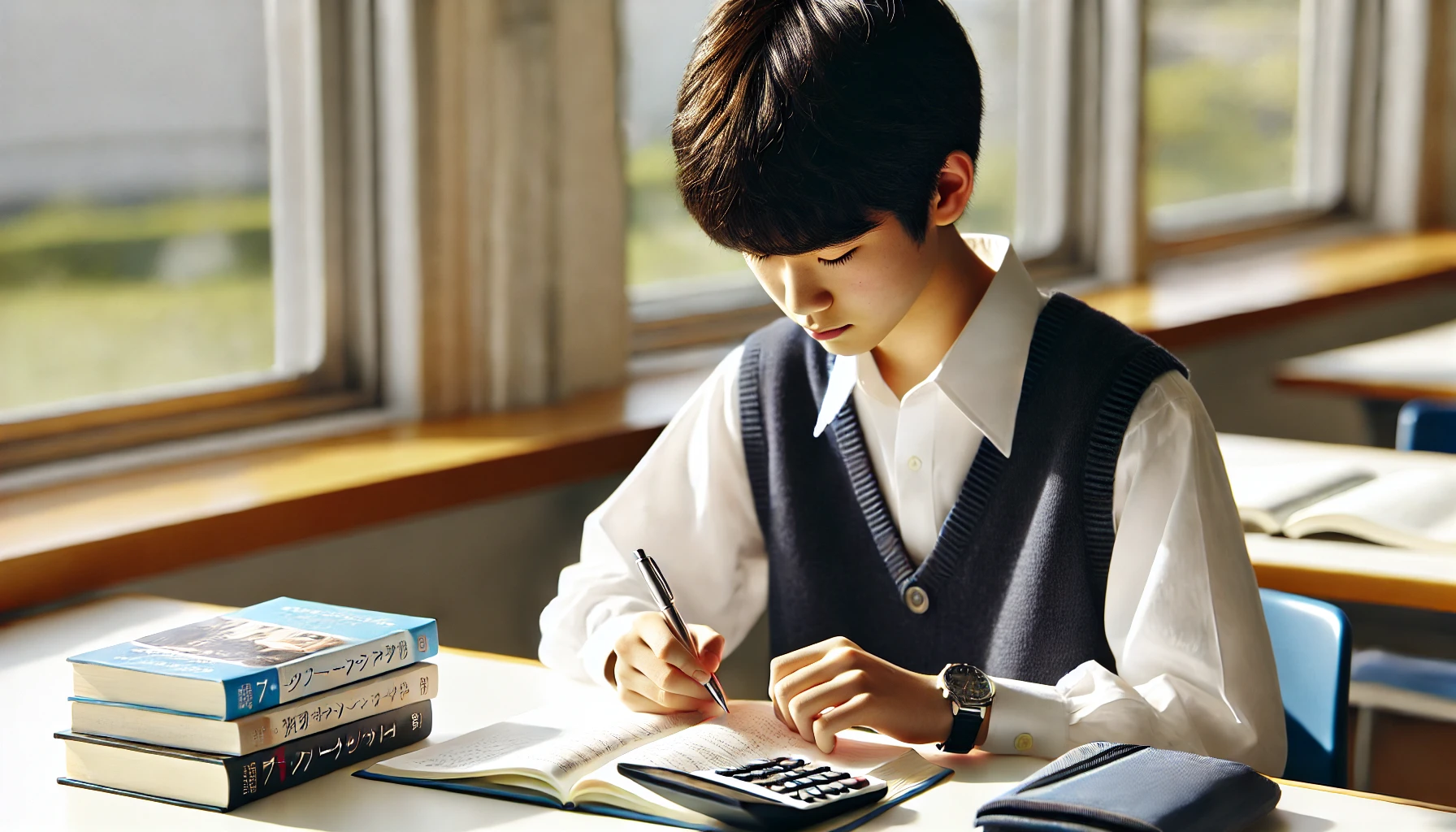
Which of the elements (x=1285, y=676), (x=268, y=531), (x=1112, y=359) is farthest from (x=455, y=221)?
(x=1285, y=676)

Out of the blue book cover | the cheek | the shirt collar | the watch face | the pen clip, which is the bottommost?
the watch face

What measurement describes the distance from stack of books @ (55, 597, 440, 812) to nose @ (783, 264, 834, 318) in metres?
0.40

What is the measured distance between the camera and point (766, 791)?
109cm

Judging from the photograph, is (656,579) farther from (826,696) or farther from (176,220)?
(176,220)

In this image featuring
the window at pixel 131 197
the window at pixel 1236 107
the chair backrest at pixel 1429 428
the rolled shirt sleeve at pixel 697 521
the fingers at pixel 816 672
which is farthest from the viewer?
the window at pixel 1236 107

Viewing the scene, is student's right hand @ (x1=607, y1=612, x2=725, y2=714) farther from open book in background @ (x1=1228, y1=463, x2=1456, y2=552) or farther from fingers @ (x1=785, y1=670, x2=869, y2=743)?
open book in background @ (x1=1228, y1=463, x2=1456, y2=552)

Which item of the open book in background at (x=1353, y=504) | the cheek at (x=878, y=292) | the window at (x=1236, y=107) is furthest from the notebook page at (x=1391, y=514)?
the window at (x=1236, y=107)

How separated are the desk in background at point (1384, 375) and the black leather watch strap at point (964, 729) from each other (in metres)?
2.03

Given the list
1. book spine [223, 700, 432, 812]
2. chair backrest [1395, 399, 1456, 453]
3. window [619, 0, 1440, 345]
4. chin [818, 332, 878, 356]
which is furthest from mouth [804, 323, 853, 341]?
chair backrest [1395, 399, 1456, 453]

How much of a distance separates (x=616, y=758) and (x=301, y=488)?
0.87 metres

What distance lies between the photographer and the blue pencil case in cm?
100

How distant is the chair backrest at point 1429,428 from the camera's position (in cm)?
254

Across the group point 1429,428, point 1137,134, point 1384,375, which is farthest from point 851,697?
point 1137,134

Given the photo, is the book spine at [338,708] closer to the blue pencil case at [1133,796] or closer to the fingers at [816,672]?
the fingers at [816,672]
